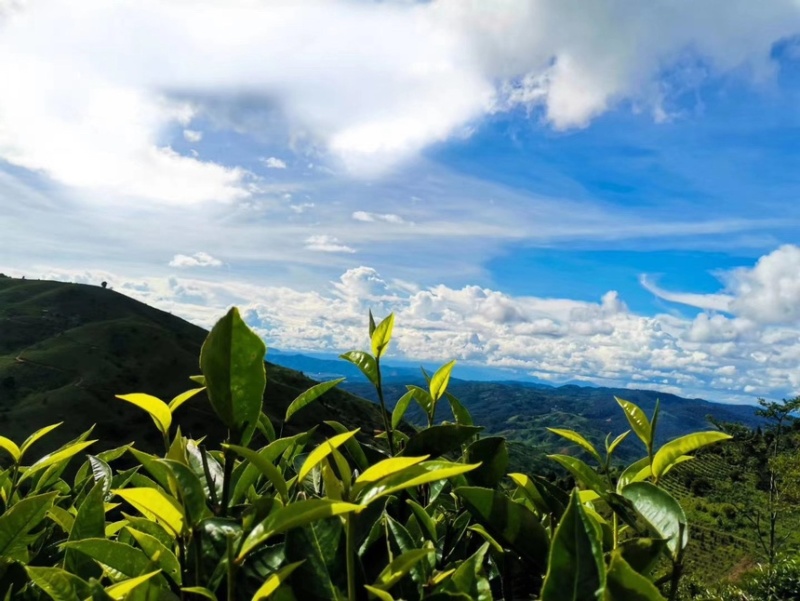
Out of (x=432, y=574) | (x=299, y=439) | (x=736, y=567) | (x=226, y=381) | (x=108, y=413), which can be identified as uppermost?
(x=226, y=381)

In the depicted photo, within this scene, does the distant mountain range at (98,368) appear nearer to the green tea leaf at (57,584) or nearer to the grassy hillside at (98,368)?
the grassy hillside at (98,368)

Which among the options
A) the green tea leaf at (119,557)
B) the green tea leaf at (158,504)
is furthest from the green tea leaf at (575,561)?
the green tea leaf at (119,557)

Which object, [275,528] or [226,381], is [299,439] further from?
[275,528]

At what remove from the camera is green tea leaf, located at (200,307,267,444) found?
4.12ft

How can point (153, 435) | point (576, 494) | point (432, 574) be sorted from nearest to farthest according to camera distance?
point (576, 494), point (432, 574), point (153, 435)

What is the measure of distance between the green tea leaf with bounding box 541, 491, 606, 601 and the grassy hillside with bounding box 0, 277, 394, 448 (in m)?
75.7

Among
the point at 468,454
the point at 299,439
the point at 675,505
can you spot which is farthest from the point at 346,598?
the point at 299,439

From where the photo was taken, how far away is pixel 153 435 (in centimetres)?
8456

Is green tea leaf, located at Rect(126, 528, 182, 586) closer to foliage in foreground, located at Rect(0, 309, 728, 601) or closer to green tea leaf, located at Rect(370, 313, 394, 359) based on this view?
foliage in foreground, located at Rect(0, 309, 728, 601)

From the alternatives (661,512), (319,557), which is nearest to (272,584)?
(319,557)

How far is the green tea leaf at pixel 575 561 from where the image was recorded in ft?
3.38

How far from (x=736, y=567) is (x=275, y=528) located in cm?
7564

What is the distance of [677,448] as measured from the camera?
63.3 inches

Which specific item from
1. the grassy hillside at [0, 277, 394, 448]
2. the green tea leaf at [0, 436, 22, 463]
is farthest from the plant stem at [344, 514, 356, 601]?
the grassy hillside at [0, 277, 394, 448]
